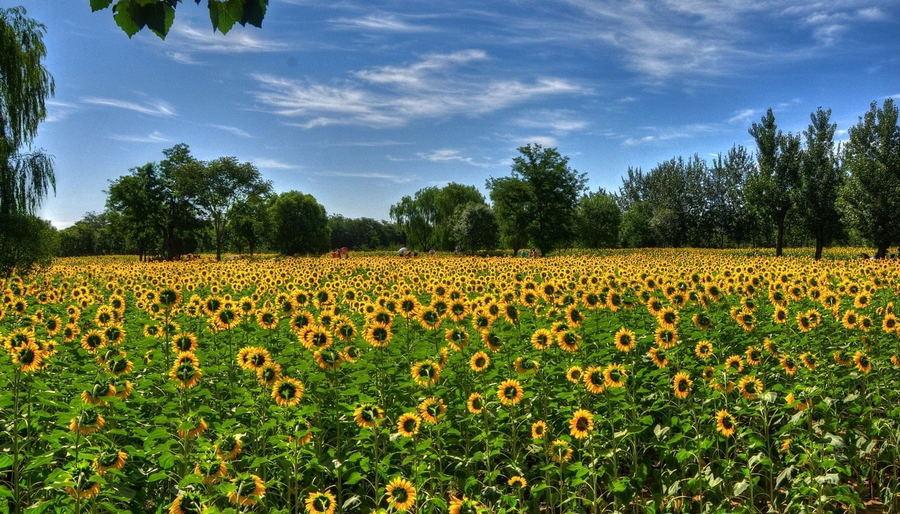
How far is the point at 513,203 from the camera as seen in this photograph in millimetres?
42656

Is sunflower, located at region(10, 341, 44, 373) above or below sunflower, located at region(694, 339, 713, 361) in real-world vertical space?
above

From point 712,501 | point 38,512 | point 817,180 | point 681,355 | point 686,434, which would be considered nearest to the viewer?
point 38,512

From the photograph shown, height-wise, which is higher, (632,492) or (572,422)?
(572,422)

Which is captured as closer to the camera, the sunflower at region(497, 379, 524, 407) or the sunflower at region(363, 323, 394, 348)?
the sunflower at region(497, 379, 524, 407)

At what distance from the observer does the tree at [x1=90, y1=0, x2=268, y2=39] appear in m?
3.24

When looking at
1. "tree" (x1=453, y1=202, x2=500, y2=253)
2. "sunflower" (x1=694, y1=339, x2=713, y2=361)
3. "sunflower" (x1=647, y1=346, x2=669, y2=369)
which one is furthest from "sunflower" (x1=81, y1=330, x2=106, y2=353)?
"tree" (x1=453, y1=202, x2=500, y2=253)

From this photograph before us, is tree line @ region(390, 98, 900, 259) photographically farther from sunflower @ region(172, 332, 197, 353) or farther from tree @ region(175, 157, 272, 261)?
sunflower @ region(172, 332, 197, 353)

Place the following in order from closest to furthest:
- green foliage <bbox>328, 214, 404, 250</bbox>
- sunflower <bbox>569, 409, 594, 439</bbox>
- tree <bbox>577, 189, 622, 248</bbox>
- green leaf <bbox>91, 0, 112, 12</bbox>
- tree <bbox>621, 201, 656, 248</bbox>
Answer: green leaf <bbox>91, 0, 112, 12</bbox> < sunflower <bbox>569, 409, 594, 439</bbox> < tree <bbox>577, 189, 622, 248</bbox> < tree <bbox>621, 201, 656, 248</bbox> < green foliage <bbox>328, 214, 404, 250</bbox>

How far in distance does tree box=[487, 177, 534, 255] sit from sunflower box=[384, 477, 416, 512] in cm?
3868

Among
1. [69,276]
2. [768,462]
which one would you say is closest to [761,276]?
[768,462]

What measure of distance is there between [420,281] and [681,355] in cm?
795

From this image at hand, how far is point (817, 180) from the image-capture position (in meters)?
37.4

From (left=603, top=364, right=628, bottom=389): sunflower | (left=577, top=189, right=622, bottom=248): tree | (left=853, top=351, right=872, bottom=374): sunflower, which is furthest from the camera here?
(left=577, top=189, right=622, bottom=248): tree

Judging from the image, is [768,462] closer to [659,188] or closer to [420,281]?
[420,281]
